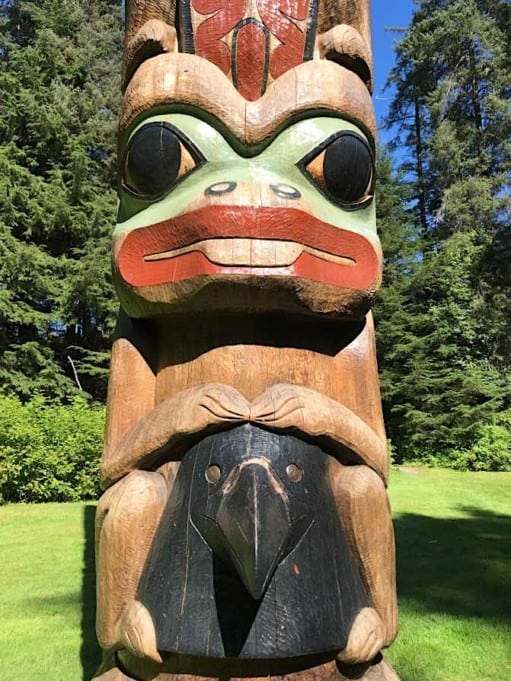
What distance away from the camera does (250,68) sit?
7.24 ft

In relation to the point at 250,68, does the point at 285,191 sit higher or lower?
lower

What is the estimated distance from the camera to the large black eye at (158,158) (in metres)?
2.09

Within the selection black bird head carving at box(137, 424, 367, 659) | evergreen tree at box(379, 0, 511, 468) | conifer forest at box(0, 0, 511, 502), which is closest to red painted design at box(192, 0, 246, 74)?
black bird head carving at box(137, 424, 367, 659)

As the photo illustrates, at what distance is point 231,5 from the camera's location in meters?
2.27

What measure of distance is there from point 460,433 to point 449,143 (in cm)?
839

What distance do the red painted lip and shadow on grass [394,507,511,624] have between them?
9.68ft

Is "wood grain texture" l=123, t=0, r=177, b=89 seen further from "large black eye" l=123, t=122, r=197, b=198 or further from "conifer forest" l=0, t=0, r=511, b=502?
"conifer forest" l=0, t=0, r=511, b=502

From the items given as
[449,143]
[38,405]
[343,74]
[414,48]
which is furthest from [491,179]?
[343,74]

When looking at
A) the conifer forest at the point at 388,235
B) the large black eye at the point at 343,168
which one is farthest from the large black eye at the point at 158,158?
the conifer forest at the point at 388,235

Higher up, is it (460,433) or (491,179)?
(491,179)

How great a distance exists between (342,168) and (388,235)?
13.5 metres

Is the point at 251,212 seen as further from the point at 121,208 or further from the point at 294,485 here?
the point at 294,485

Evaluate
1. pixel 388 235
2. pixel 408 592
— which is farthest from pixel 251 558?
pixel 388 235

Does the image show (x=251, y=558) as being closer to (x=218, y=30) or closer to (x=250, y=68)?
(x=250, y=68)
